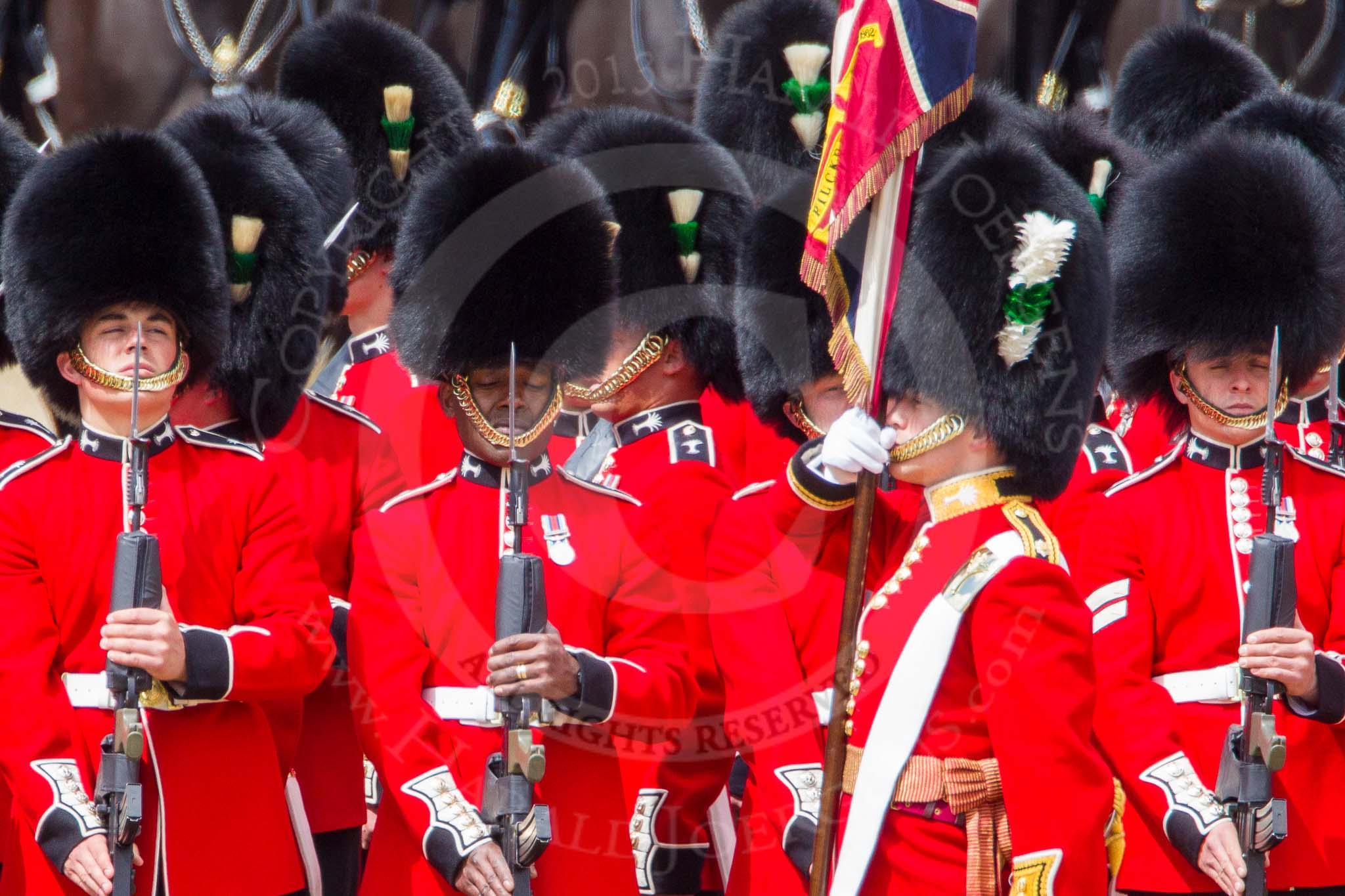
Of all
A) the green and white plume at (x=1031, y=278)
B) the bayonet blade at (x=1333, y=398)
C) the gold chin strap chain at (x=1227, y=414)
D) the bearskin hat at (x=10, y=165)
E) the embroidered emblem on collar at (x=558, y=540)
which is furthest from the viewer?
the bearskin hat at (x=10, y=165)

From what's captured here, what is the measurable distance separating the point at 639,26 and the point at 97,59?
1922mm

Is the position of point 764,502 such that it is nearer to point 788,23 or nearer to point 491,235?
point 491,235

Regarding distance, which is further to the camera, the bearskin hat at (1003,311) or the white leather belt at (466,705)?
the white leather belt at (466,705)

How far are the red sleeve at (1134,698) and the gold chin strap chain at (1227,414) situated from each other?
25cm

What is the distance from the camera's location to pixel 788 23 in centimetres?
547

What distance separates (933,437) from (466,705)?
988mm

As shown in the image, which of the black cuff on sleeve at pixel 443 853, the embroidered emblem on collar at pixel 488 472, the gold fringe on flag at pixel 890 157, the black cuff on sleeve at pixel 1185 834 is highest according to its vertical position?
the gold fringe on flag at pixel 890 157

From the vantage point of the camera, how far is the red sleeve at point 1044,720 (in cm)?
301

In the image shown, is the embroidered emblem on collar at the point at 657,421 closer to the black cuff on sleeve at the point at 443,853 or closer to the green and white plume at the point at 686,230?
the green and white plume at the point at 686,230

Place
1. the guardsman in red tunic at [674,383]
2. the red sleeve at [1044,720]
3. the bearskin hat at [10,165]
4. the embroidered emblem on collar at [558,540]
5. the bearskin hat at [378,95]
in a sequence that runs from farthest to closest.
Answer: the bearskin hat at [378,95] < the bearskin hat at [10,165] < the guardsman in red tunic at [674,383] < the embroidered emblem on collar at [558,540] < the red sleeve at [1044,720]

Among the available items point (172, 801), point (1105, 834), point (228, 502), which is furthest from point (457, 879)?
point (1105, 834)

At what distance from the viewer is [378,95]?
18.7 ft

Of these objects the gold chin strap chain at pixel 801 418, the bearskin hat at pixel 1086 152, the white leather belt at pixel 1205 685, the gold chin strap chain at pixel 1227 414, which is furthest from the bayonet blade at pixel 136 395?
the bearskin hat at pixel 1086 152

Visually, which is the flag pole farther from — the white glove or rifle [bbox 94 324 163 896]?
rifle [bbox 94 324 163 896]
